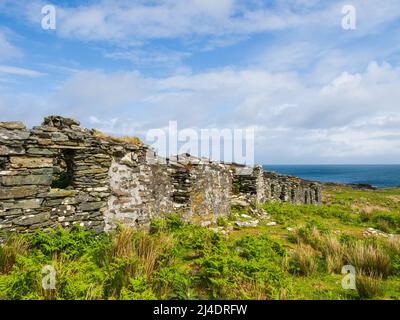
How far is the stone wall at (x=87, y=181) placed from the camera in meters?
6.26

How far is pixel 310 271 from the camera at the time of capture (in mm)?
6613

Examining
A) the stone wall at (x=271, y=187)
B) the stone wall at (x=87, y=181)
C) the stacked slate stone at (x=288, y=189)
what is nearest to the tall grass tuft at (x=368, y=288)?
the stone wall at (x=87, y=181)

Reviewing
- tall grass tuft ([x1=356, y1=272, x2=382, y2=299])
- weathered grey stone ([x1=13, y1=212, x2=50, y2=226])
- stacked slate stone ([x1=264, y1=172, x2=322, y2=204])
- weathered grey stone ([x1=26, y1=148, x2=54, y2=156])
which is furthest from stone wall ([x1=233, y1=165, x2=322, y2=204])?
weathered grey stone ([x1=26, y1=148, x2=54, y2=156])

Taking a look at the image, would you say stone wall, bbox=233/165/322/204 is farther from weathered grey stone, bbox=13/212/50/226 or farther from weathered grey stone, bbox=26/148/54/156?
weathered grey stone, bbox=26/148/54/156

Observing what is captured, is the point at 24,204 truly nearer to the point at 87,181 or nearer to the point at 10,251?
the point at 10,251

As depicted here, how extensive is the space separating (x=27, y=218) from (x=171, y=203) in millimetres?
5205

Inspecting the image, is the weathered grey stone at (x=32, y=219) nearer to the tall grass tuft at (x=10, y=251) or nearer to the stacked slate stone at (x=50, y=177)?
the stacked slate stone at (x=50, y=177)

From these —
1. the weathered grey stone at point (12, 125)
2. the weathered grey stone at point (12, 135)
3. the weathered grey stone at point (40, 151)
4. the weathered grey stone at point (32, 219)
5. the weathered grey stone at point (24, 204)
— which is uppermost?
the weathered grey stone at point (12, 125)

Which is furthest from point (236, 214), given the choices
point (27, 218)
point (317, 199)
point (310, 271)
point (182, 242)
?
point (317, 199)

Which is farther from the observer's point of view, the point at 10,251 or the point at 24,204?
the point at 24,204

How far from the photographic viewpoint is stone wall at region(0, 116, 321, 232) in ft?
20.5

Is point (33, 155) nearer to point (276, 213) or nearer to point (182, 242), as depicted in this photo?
point (182, 242)

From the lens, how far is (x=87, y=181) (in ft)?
25.0

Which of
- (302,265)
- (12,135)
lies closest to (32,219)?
(12,135)
